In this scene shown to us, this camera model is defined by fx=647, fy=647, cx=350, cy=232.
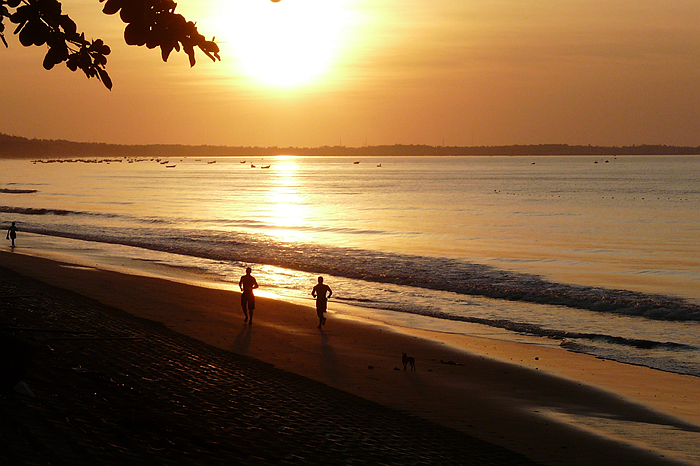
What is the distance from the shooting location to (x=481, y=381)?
13883 millimetres

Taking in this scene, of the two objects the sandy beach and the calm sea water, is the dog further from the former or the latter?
the calm sea water

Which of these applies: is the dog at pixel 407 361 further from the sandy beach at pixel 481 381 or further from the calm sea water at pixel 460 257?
the calm sea water at pixel 460 257

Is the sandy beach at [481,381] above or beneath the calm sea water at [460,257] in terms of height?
beneath

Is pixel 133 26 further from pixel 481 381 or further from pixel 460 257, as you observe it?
pixel 460 257

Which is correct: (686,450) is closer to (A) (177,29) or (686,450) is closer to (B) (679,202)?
(A) (177,29)

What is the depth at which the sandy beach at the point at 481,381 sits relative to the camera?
10484 mm

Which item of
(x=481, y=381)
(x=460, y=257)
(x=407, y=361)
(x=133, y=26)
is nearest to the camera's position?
(x=133, y=26)

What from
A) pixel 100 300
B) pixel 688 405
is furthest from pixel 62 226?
pixel 688 405

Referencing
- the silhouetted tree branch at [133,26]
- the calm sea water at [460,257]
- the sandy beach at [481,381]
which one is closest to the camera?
the silhouetted tree branch at [133,26]

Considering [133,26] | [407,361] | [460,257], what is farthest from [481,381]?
[460,257]

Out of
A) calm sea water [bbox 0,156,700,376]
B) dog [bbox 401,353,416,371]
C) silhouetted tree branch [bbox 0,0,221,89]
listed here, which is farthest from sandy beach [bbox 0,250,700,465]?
silhouetted tree branch [bbox 0,0,221,89]

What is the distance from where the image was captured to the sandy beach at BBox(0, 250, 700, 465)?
34.4 ft

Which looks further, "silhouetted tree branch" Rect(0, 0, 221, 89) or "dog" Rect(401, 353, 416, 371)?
"dog" Rect(401, 353, 416, 371)

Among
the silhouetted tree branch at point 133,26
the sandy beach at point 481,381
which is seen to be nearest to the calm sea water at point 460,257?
the sandy beach at point 481,381
